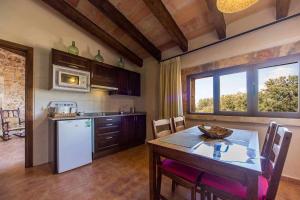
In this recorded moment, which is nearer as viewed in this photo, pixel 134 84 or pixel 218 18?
pixel 218 18

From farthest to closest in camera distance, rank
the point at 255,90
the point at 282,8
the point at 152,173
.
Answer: the point at 255,90 < the point at 282,8 < the point at 152,173

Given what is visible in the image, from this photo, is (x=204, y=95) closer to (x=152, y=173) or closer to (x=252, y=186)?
(x=152, y=173)

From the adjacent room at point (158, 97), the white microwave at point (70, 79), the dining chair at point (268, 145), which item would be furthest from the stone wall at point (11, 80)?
the dining chair at point (268, 145)

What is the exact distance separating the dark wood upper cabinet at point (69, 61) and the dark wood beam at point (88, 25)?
0.69 m

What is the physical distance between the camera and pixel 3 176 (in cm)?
209

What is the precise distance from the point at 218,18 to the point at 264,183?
2.30 m

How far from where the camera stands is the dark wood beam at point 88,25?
99.3 inches

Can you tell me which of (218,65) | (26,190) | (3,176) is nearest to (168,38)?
(218,65)

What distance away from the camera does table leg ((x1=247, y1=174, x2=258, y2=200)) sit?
843mm

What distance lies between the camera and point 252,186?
33.6 inches

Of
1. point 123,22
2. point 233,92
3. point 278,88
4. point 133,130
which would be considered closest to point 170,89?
point 233,92

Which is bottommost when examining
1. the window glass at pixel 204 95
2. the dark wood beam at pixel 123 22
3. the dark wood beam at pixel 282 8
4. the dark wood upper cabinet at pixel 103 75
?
the window glass at pixel 204 95

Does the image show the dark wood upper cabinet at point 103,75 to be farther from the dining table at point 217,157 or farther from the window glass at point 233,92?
the window glass at point 233,92

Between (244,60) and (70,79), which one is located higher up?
(244,60)
